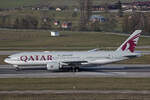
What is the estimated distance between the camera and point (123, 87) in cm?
4109

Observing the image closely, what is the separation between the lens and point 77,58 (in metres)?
54.1

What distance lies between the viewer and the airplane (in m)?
53.4

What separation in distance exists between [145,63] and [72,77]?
707 inches

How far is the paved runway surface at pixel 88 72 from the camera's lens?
164 feet

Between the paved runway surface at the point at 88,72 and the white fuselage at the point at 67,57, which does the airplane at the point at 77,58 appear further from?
the paved runway surface at the point at 88,72

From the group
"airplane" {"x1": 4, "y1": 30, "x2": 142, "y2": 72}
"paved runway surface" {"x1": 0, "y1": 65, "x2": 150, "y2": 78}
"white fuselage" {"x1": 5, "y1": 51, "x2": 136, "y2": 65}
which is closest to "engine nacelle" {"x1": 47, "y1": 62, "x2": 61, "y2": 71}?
"airplane" {"x1": 4, "y1": 30, "x2": 142, "y2": 72}

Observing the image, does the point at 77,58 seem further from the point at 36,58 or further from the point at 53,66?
the point at 36,58

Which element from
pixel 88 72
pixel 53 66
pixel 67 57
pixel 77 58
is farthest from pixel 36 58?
pixel 88 72

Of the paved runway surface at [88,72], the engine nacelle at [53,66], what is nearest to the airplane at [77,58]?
the engine nacelle at [53,66]

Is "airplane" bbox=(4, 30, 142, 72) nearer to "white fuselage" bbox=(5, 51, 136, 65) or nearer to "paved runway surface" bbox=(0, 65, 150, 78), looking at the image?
"white fuselage" bbox=(5, 51, 136, 65)

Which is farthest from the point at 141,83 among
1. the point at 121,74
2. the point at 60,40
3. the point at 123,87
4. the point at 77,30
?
the point at 77,30

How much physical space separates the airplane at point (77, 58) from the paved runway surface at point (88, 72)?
1.18m

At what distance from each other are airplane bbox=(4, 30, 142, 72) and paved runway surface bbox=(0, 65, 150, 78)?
118 centimetres

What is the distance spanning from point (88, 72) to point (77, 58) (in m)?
2.72
